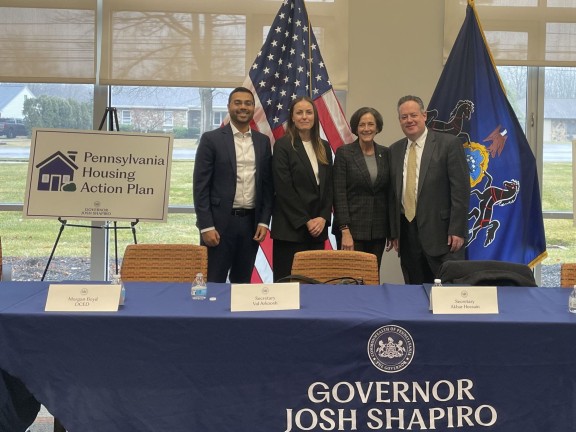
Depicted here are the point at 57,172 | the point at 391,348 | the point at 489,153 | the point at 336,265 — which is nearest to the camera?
the point at 391,348

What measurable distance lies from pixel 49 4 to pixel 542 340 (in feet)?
14.7

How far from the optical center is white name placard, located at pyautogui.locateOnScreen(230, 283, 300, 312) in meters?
2.32

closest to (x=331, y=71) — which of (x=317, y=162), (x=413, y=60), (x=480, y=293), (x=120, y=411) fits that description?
(x=413, y=60)

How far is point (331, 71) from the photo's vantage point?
5.32m

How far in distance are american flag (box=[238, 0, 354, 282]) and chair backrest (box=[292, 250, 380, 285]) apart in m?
1.46

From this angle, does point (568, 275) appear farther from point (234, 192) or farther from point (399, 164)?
point (234, 192)

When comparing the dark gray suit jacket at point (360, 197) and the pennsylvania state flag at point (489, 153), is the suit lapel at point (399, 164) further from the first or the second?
the pennsylvania state flag at point (489, 153)

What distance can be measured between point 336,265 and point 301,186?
0.88 m

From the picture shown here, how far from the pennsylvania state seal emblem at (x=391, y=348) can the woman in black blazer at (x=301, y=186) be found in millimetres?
1959

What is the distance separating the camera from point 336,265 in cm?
340

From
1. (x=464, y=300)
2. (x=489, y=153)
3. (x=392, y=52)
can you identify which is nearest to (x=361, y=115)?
(x=489, y=153)

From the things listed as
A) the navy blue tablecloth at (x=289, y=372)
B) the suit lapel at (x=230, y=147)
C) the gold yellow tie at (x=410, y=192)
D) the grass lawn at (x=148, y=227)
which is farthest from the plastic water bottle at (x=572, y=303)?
the grass lawn at (x=148, y=227)

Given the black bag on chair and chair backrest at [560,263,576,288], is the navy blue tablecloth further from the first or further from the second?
chair backrest at [560,263,576,288]

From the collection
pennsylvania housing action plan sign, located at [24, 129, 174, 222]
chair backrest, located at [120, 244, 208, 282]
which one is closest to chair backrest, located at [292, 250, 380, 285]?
chair backrest, located at [120, 244, 208, 282]
